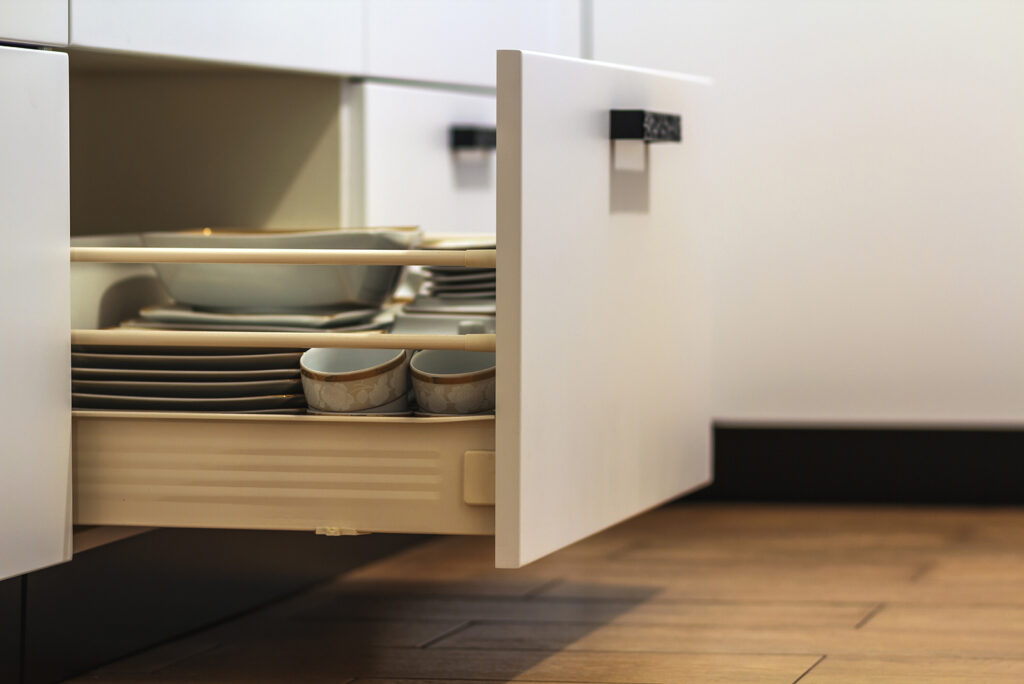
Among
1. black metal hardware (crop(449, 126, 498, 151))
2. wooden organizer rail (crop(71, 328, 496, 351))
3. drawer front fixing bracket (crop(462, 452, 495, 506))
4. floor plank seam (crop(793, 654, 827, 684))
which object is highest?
black metal hardware (crop(449, 126, 498, 151))

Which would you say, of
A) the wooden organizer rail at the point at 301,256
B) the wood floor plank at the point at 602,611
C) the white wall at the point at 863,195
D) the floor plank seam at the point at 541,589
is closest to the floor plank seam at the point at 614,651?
the wood floor plank at the point at 602,611

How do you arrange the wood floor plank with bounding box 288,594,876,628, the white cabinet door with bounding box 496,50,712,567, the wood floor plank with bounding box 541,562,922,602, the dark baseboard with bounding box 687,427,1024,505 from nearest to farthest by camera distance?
1. the white cabinet door with bounding box 496,50,712,567
2. the wood floor plank with bounding box 288,594,876,628
3. the wood floor plank with bounding box 541,562,922,602
4. the dark baseboard with bounding box 687,427,1024,505

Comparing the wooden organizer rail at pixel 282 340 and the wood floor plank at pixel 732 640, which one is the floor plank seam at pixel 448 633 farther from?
the wooden organizer rail at pixel 282 340

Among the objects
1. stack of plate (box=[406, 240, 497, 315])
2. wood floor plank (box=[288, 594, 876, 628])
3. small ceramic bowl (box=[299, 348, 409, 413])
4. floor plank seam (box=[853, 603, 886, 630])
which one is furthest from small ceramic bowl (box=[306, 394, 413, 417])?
floor plank seam (box=[853, 603, 886, 630])

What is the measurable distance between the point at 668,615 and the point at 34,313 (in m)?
0.73

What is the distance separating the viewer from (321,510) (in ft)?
3.53

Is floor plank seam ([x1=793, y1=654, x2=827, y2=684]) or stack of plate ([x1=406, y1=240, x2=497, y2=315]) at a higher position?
stack of plate ([x1=406, y1=240, x2=497, y2=315])

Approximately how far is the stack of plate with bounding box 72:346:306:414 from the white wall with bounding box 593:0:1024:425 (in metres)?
0.99

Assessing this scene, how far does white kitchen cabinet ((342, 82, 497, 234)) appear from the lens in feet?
5.11

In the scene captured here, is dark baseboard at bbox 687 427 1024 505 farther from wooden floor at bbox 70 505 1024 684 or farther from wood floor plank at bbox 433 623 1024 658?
wood floor plank at bbox 433 623 1024 658

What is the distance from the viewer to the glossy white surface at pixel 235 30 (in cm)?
115

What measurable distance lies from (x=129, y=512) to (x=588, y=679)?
42cm

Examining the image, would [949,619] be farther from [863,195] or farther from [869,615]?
[863,195]

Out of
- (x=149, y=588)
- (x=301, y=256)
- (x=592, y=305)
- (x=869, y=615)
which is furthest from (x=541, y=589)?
(x=301, y=256)
